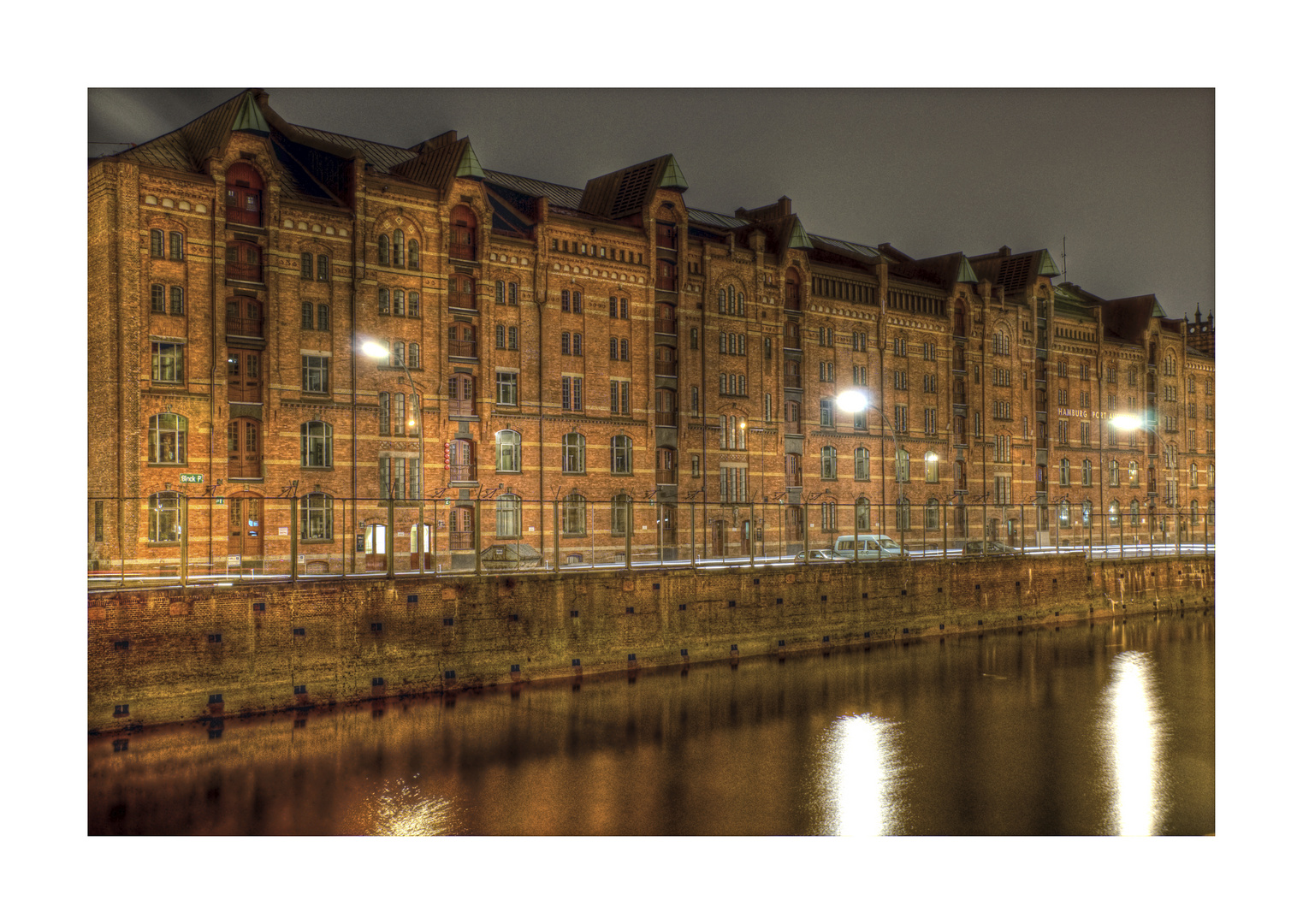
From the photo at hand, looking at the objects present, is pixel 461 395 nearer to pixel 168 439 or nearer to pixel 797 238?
pixel 168 439

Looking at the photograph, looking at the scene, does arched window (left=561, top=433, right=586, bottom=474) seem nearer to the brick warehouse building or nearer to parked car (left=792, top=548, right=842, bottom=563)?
the brick warehouse building

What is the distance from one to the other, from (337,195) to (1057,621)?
33.5m

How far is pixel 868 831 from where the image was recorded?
1880 centimetres

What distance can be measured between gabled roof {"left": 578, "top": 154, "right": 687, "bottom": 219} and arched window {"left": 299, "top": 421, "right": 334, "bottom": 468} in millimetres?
16152

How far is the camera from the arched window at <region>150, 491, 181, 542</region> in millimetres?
34219

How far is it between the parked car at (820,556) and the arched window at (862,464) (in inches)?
292

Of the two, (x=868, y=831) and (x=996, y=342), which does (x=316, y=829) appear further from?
(x=996, y=342)

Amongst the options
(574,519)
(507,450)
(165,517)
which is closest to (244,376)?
(165,517)

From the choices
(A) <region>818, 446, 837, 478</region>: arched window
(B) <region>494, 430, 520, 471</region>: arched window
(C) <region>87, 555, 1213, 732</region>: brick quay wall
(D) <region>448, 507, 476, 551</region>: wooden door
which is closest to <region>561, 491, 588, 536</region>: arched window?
(B) <region>494, 430, 520, 471</region>: arched window

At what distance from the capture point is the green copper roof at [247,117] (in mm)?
37062

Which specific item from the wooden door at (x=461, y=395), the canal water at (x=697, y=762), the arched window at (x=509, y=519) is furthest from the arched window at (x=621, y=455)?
the canal water at (x=697, y=762)

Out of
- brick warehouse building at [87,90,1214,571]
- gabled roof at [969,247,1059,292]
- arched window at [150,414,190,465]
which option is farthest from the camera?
gabled roof at [969,247,1059,292]

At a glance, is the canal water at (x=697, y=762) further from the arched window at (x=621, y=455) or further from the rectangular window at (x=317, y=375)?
the rectangular window at (x=317, y=375)

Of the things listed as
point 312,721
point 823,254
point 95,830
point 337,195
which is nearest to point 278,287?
point 337,195
